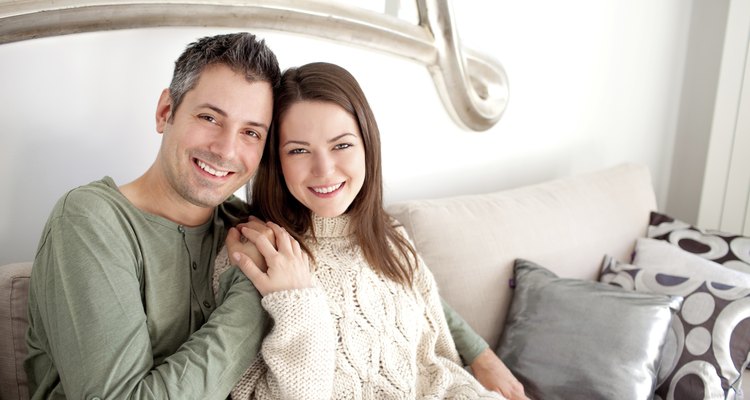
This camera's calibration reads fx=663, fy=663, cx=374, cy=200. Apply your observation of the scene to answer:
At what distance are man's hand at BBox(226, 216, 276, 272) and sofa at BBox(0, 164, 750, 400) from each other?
54 centimetres

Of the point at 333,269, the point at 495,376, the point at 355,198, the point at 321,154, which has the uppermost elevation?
the point at 321,154

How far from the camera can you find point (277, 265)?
125 cm

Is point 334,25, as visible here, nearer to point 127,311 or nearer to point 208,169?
point 208,169

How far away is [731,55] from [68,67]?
279 centimetres

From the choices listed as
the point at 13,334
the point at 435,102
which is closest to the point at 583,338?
the point at 435,102

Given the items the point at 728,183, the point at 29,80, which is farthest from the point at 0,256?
the point at 728,183

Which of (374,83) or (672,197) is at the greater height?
(374,83)

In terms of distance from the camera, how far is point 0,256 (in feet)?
4.49

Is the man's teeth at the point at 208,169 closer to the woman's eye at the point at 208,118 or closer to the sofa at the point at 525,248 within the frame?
the woman's eye at the point at 208,118

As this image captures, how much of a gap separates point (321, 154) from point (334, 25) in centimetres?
54

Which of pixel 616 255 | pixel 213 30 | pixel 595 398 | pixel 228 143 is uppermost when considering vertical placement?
pixel 213 30

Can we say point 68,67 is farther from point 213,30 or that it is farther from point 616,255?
point 616,255

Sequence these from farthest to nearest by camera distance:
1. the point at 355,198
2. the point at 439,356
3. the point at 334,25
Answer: the point at 334,25
the point at 439,356
the point at 355,198

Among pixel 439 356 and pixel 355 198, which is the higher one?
pixel 355 198
